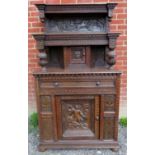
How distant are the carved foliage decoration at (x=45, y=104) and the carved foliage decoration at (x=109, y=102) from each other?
54 centimetres

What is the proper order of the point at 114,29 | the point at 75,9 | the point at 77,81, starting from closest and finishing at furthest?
the point at 77,81, the point at 75,9, the point at 114,29

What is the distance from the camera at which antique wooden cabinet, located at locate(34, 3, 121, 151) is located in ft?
6.33

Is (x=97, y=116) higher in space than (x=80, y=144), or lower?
higher

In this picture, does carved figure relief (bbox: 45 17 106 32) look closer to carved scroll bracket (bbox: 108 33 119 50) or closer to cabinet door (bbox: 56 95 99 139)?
carved scroll bracket (bbox: 108 33 119 50)

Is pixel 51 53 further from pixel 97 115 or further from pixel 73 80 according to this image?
pixel 97 115

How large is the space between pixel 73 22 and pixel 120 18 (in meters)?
0.58

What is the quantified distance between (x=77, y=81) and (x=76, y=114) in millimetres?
354

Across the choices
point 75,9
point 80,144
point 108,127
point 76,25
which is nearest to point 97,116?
point 108,127

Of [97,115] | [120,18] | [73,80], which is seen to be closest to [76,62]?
[73,80]

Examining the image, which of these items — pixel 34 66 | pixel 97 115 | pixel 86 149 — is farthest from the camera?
pixel 34 66

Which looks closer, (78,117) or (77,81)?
(77,81)

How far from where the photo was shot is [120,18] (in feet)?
7.80

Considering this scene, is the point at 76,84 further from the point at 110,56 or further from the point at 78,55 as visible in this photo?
the point at 110,56

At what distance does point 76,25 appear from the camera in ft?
7.20
